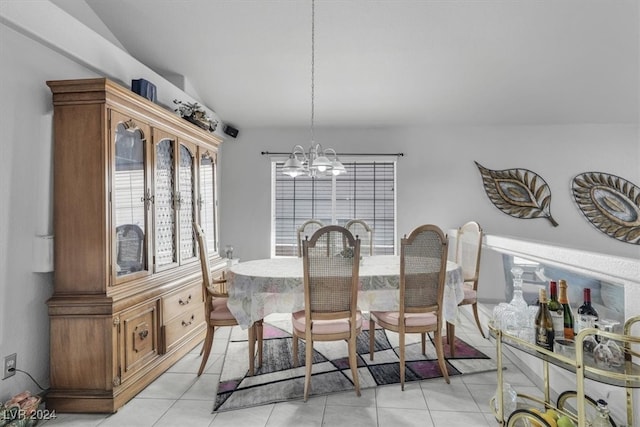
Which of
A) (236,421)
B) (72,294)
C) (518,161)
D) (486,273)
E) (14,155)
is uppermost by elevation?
(518,161)

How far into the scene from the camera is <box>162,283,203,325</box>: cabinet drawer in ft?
8.44

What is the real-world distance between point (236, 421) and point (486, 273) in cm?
330

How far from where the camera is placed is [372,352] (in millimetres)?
2744

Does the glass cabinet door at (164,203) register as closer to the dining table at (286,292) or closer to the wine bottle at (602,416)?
the dining table at (286,292)

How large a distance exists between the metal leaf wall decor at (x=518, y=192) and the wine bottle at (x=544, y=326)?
121 inches

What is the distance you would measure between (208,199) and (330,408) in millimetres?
2315

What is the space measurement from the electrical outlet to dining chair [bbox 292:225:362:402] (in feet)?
5.41

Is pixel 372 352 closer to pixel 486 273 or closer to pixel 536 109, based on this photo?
pixel 486 273

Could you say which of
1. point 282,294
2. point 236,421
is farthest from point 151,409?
point 282,294

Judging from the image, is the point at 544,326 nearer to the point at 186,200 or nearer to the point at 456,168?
the point at 186,200

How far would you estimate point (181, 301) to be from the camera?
2.79m

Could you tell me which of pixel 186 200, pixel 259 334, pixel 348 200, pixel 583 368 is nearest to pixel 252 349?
pixel 259 334

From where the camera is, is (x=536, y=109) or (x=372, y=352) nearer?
(x=372, y=352)

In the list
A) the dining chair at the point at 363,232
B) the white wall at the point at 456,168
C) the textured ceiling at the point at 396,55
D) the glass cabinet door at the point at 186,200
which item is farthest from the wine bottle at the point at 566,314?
the white wall at the point at 456,168
